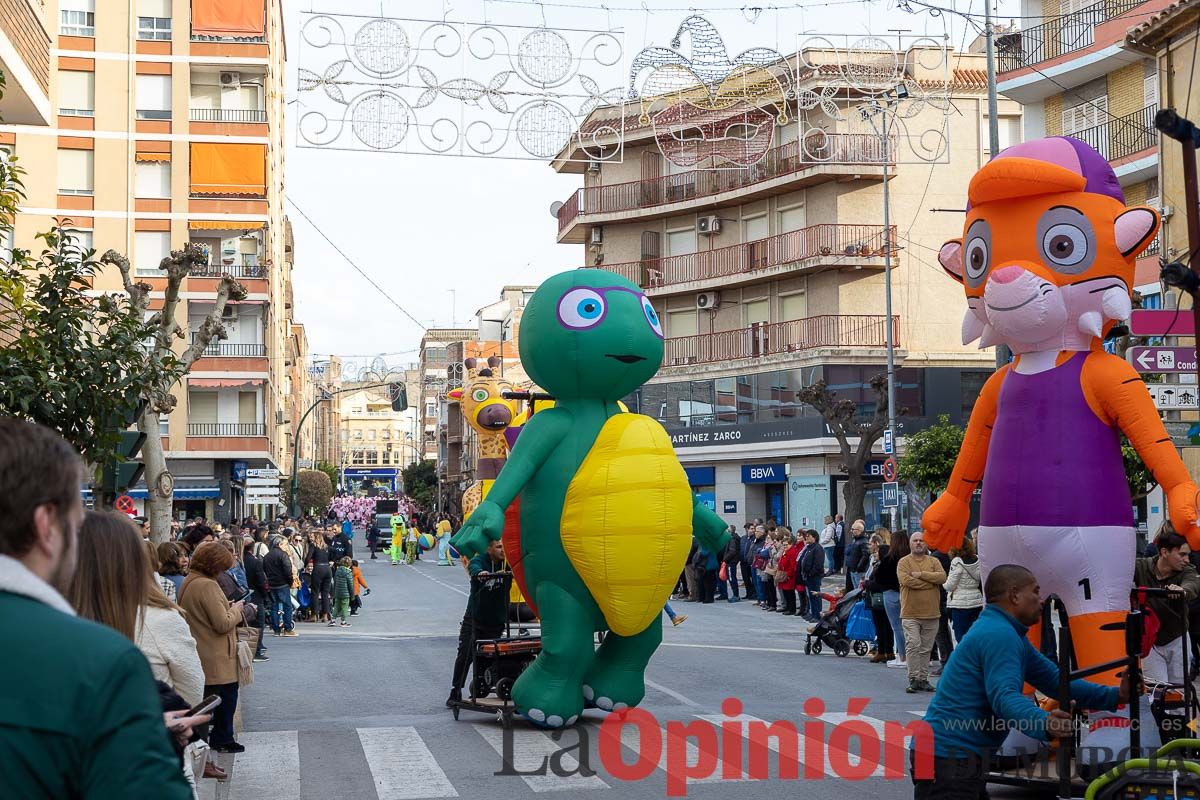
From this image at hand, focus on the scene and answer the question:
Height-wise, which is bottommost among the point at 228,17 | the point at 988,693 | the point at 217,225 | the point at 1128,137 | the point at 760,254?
the point at 988,693

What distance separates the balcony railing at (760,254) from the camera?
1720 inches

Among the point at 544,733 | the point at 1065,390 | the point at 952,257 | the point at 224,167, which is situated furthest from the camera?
the point at 224,167

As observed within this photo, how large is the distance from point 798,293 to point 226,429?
2005 centimetres

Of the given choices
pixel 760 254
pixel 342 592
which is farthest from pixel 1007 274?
pixel 760 254

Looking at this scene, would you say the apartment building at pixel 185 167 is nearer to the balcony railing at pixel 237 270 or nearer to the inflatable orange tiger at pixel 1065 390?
the balcony railing at pixel 237 270

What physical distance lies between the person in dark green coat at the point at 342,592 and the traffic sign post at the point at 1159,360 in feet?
46.3

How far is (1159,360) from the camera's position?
48.4 feet

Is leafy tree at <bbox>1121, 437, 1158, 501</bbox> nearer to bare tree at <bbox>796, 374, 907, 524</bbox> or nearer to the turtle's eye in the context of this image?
the turtle's eye

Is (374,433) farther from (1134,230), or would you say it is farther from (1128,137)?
(1134,230)

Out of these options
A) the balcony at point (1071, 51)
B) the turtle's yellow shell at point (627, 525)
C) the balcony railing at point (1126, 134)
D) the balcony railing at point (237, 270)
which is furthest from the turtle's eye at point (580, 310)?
the balcony railing at point (237, 270)

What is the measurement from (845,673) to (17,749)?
14231mm

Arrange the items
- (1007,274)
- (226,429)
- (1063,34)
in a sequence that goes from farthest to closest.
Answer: (226,429) → (1063,34) → (1007,274)

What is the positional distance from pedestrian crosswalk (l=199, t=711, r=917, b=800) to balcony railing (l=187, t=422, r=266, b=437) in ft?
131

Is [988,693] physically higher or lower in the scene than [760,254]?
lower
